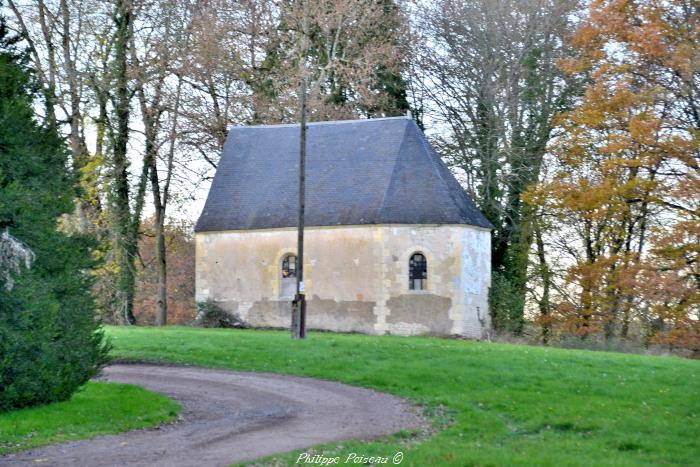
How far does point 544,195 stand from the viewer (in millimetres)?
32125

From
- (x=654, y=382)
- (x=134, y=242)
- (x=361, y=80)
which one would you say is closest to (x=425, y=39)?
(x=361, y=80)

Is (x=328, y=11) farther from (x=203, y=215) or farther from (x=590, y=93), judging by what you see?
(x=590, y=93)

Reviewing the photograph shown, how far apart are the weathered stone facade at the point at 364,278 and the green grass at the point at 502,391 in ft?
27.3

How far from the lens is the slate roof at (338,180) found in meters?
34.4

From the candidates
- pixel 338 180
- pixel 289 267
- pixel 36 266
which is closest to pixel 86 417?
pixel 36 266

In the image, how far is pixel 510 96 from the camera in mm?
37969

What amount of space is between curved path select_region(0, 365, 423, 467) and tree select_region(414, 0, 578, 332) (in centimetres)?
2014

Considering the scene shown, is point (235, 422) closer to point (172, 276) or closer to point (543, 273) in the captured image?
point (543, 273)

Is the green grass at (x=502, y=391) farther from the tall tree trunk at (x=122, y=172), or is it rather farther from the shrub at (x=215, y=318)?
the tall tree trunk at (x=122, y=172)

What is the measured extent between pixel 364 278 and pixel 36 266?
20531 millimetres

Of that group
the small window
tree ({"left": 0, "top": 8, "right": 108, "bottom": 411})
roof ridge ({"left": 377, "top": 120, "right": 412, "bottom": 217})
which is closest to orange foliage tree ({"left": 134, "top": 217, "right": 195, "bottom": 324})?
the small window

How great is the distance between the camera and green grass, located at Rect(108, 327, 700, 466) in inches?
454

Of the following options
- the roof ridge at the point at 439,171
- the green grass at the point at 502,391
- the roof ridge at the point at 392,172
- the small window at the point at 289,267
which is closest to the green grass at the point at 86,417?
the green grass at the point at 502,391

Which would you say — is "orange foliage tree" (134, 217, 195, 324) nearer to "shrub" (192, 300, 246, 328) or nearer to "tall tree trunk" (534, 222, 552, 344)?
"shrub" (192, 300, 246, 328)
